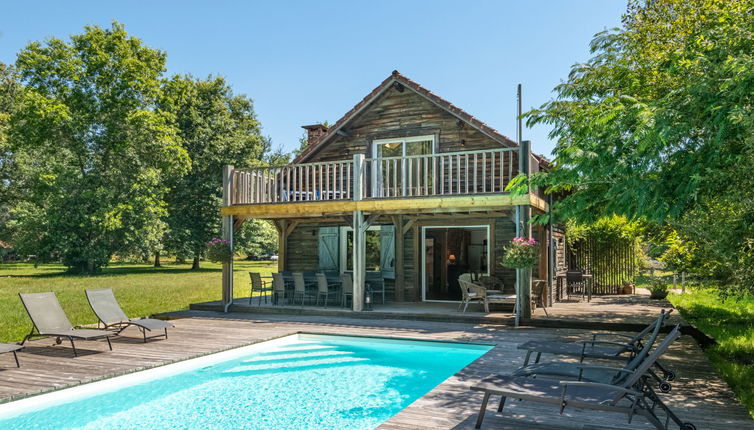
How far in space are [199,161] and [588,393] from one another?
30158 mm

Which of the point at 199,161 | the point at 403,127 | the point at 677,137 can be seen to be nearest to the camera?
the point at 677,137

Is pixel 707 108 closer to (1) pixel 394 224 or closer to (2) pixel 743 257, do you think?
(2) pixel 743 257

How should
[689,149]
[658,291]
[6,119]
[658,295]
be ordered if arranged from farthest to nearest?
[6,119], [658,295], [658,291], [689,149]

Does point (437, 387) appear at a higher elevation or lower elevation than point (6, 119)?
lower

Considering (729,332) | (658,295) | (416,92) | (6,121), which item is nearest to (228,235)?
(416,92)

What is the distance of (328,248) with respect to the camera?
47.8 ft

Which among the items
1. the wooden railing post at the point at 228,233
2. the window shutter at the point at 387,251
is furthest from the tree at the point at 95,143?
the window shutter at the point at 387,251

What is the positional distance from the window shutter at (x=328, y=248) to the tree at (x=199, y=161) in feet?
59.0

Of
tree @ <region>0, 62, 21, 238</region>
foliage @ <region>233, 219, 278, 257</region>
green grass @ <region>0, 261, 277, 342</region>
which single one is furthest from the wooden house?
tree @ <region>0, 62, 21, 238</region>

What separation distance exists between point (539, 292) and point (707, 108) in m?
6.97

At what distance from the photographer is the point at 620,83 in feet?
33.8

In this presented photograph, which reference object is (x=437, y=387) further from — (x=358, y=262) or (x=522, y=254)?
(x=358, y=262)

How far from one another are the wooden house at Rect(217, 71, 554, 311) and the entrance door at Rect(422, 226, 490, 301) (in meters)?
0.04

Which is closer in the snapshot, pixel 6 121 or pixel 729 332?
pixel 729 332
